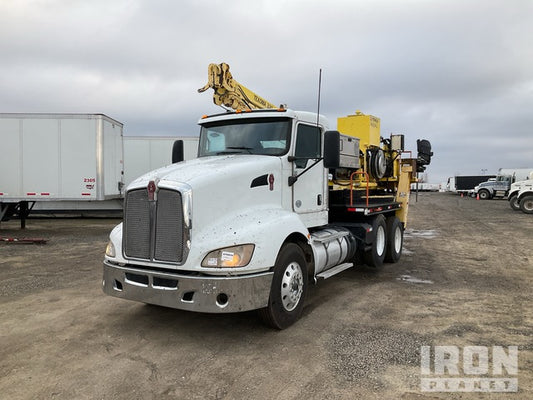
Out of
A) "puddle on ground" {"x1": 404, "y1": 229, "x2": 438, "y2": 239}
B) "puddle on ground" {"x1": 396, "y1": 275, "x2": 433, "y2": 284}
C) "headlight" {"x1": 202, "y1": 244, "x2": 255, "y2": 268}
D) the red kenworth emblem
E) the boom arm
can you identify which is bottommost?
"puddle on ground" {"x1": 404, "y1": 229, "x2": 438, "y2": 239}

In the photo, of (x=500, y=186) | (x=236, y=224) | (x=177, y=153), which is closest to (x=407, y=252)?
(x=177, y=153)

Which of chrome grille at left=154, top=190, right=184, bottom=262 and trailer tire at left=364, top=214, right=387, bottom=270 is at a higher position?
chrome grille at left=154, top=190, right=184, bottom=262

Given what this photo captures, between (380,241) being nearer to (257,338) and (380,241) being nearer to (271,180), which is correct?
(271,180)

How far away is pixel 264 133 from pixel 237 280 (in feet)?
7.34

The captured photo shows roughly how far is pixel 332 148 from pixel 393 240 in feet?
13.9

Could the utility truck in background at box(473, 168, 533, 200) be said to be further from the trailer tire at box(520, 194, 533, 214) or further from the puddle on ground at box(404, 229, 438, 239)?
the puddle on ground at box(404, 229, 438, 239)

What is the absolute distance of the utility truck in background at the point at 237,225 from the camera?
4.01 meters

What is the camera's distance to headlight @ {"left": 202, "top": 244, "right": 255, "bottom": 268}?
3979 mm

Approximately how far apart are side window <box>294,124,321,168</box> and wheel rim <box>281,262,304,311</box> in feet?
4.86

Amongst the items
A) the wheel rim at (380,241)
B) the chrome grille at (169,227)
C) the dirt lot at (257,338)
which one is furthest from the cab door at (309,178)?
the wheel rim at (380,241)

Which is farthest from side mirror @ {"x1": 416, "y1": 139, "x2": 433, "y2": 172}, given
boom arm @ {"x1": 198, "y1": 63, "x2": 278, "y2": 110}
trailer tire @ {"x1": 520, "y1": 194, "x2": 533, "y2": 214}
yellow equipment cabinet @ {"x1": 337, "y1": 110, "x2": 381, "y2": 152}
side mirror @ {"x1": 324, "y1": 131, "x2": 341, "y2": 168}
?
trailer tire @ {"x1": 520, "y1": 194, "x2": 533, "y2": 214}

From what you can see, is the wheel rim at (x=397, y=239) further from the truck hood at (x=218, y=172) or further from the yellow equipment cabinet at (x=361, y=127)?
the truck hood at (x=218, y=172)

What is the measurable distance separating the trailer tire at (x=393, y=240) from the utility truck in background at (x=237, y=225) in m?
2.23

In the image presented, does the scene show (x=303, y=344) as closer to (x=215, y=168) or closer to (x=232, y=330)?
(x=232, y=330)
